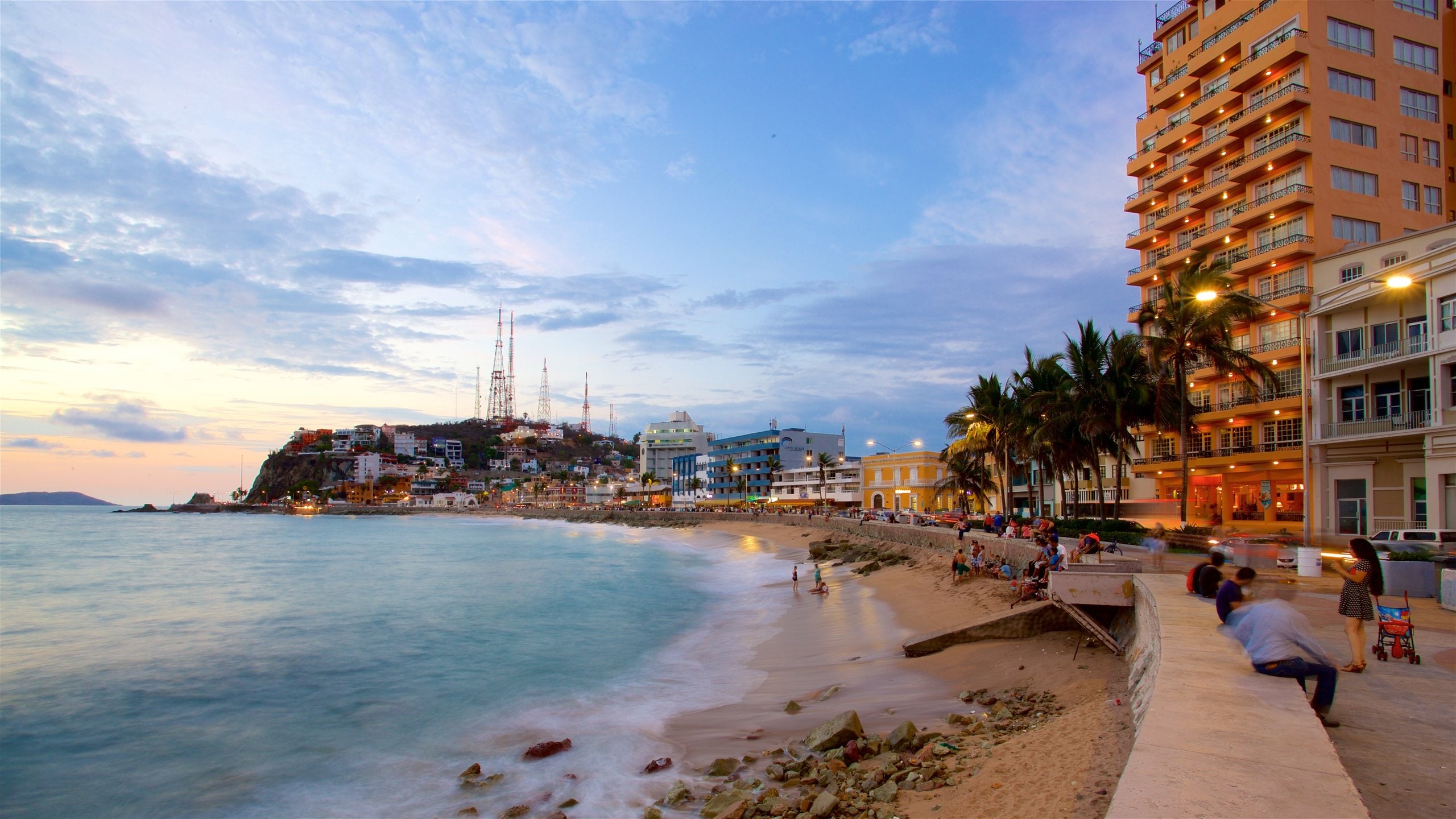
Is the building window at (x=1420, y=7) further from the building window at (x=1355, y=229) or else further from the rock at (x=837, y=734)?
the rock at (x=837, y=734)

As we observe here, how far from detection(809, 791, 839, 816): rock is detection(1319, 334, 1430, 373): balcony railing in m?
30.9

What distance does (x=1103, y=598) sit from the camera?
12.8 meters

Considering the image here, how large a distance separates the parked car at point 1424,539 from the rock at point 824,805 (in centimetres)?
1898

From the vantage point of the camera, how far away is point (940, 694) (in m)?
12.8

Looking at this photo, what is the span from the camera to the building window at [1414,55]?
39219 mm

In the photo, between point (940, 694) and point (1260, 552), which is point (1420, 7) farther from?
point (940, 694)

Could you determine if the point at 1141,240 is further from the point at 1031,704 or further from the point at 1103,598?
→ the point at 1031,704

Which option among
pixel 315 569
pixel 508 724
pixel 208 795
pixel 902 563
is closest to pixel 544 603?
pixel 902 563

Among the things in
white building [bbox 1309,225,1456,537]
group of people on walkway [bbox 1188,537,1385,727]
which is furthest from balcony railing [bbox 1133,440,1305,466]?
group of people on walkway [bbox 1188,537,1385,727]

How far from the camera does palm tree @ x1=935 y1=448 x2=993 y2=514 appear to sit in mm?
60781

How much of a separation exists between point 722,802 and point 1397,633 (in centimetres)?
841

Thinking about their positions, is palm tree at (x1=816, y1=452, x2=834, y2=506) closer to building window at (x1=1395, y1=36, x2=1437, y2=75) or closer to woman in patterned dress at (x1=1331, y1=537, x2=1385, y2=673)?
building window at (x1=1395, y1=36, x2=1437, y2=75)

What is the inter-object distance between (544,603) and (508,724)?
18186 mm

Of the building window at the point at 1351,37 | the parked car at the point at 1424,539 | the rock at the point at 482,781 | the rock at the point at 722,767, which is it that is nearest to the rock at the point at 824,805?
the rock at the point at 722,767
